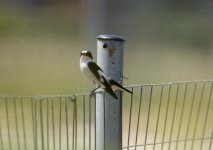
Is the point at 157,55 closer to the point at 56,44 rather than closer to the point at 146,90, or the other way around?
the point at 146,90

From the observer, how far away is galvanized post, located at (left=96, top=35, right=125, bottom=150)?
52cm

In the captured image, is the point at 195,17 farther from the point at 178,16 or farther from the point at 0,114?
the point at 0,114

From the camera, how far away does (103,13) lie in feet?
3.05

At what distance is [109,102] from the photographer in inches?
21.4

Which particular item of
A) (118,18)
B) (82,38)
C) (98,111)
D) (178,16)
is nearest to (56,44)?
(82,38)

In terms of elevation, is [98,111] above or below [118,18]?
below

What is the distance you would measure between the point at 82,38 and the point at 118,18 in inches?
4.2

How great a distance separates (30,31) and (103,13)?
19cm

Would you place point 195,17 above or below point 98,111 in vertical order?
above

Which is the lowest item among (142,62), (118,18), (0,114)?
(0,114)

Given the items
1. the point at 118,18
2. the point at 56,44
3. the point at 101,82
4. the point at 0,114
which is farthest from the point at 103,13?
the point at 101,82

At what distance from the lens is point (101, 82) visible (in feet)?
1.58

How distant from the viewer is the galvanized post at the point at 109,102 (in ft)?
1.71

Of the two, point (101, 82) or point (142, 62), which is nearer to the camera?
point (101, 82)
